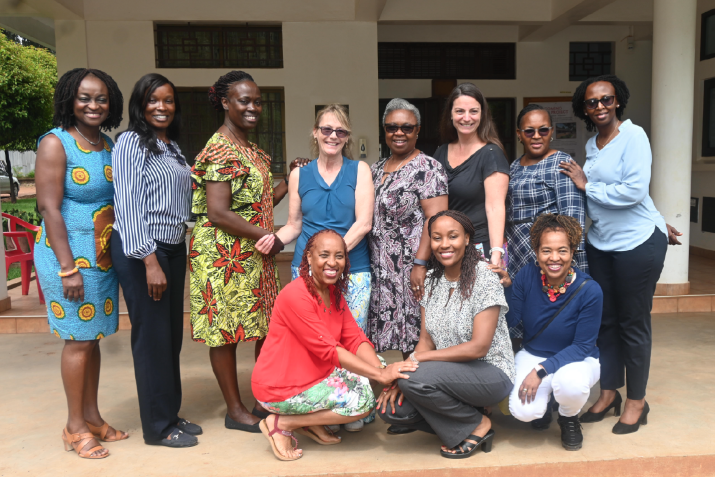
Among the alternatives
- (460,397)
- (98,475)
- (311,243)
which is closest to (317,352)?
(311,243)

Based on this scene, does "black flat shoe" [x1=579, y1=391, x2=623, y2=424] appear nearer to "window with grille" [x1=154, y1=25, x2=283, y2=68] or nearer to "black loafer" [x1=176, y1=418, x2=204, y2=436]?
"black loafer" [x1=176, y1=418, x2=204, y2=436]

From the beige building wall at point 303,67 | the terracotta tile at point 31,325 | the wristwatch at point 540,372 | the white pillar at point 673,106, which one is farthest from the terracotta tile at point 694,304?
the terracotta tile at point 31,325

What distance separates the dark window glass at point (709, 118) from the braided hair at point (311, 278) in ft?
21.7

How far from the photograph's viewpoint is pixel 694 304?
5.18 metres

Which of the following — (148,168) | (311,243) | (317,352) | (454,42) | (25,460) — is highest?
(454,42)

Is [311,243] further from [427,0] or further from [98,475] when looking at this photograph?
[427,0]

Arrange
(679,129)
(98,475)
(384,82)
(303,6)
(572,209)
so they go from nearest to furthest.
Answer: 1. (98,475)
2. (572,209)
3. (679,129)
4. (303,6)
5. (384,82)

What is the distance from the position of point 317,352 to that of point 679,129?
4.19 metres

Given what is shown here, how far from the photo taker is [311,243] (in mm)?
2549

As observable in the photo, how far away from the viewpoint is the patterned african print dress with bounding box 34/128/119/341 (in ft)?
8.20

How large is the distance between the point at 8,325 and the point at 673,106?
6.07 metres

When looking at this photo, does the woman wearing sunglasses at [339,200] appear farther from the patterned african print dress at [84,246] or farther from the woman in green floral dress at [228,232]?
the patterned african print dress at [84,246]

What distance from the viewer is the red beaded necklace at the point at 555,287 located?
8.75ft

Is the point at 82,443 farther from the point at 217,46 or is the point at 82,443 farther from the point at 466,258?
the point at 217,46
